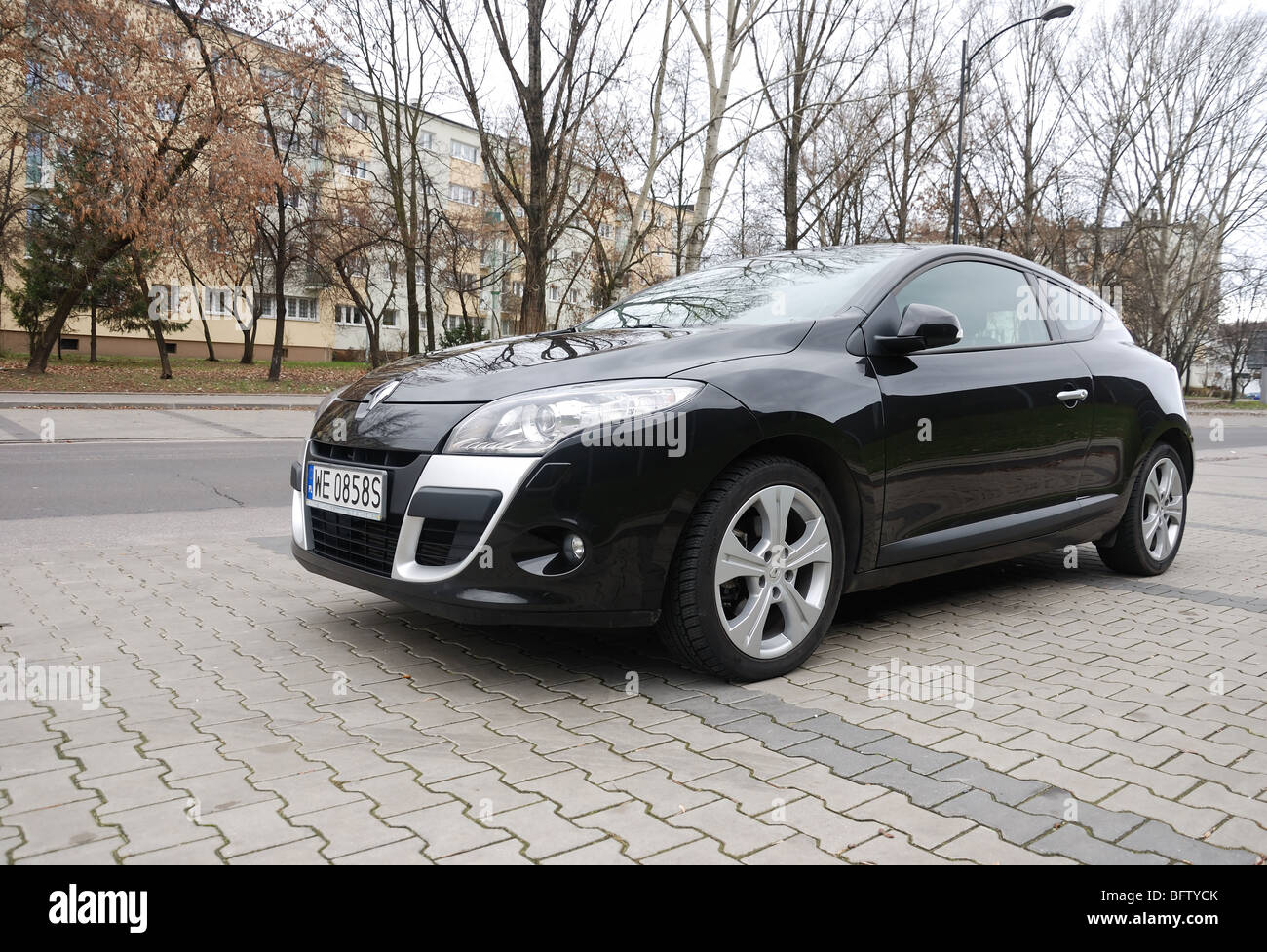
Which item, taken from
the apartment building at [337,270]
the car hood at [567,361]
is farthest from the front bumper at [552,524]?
the apartment building at [337,270]

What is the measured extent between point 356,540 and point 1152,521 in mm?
4304

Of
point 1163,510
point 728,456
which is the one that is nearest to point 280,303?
point 1163,510

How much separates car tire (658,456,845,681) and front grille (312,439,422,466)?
962 millimetres

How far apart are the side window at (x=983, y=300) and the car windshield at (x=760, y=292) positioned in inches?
7.5

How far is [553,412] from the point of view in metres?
3.07

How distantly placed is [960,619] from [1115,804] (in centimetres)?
197

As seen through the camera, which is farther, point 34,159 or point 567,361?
point 34,159

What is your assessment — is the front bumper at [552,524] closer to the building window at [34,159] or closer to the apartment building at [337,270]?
the apartment building at [337,270]

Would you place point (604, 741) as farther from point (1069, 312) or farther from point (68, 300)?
point (68, 300)

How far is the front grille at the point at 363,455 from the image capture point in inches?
128
